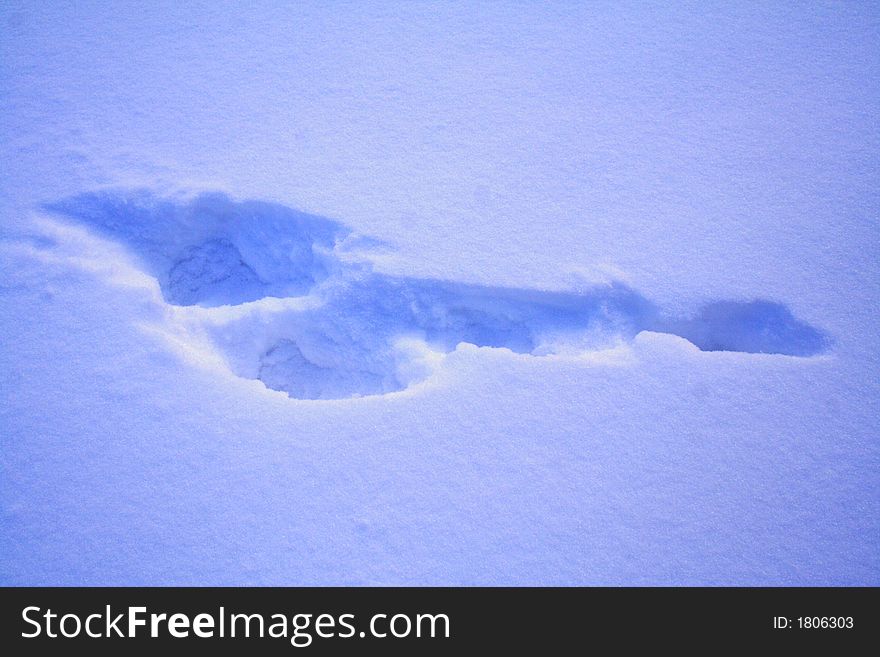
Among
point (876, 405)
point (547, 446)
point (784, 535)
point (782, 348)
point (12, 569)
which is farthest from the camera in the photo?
point (782, 348)

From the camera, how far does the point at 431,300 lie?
1.66 meters

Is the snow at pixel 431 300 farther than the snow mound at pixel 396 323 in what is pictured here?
No

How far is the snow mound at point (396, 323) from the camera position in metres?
1.62

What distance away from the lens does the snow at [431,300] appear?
1224 millimetres

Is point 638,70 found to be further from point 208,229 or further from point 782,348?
point 208,229

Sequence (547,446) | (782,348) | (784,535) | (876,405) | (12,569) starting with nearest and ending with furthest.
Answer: (12,569) → (784,535) → (547,446) → (876,405) → (782,348)

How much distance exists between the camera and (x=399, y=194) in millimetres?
1893

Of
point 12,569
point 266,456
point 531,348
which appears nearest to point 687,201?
point 531,348

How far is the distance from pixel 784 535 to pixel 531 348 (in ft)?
2.38

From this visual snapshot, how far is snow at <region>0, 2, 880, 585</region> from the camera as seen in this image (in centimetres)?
122

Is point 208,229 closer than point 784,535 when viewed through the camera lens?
No

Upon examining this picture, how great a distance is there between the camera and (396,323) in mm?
1644

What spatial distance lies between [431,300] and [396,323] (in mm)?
117

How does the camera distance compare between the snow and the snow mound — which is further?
the snow mound
